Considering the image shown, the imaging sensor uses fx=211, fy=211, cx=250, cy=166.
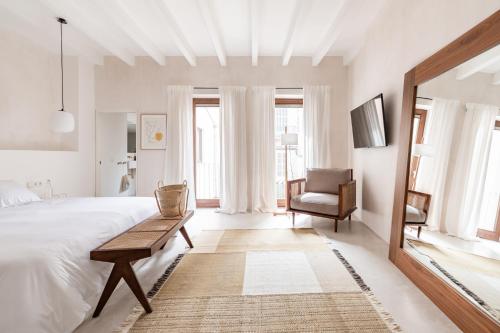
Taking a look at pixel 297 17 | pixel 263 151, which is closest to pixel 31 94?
pixel 263 151

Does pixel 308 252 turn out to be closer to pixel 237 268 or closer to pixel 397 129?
pixel 237 268

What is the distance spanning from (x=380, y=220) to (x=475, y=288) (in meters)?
1.45

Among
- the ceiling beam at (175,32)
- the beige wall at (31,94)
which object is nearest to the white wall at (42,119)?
the beige wall at (31,94)

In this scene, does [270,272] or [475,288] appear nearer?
[475,288]

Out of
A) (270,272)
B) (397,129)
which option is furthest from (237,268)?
(397,129)

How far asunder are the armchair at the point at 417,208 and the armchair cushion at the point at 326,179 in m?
1.34

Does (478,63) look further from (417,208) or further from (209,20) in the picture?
(209,20)

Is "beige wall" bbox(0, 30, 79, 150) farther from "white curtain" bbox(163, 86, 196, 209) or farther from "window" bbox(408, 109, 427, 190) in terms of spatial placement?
"window" bbox(408, 109, 427, 190)

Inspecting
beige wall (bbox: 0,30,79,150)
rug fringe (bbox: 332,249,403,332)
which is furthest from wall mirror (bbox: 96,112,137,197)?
rug fringe (bbox: 332,249,403,332)

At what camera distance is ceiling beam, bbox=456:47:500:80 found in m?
1.24

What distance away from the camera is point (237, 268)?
199 cm

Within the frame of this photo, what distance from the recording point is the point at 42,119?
10.2ft

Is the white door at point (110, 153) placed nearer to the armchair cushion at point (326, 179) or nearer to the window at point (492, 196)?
the armchair cushion at point (326, 179)

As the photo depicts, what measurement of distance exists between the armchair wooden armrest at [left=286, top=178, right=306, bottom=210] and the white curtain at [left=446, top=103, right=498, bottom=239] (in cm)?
190
